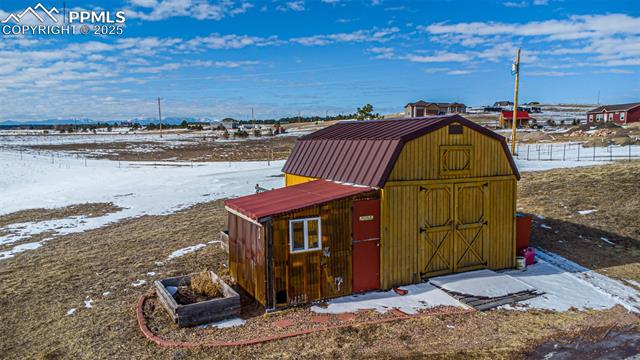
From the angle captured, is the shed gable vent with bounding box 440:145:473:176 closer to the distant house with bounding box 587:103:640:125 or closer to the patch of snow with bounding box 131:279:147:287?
the patch of snow with bounding box 131:279:147:287

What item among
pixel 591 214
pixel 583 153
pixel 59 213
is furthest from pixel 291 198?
pixel 583 153

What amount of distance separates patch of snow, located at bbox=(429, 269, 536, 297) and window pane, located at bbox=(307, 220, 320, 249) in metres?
3.63

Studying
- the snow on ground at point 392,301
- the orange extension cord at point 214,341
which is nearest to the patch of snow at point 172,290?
the orange extension cord at point 214,341

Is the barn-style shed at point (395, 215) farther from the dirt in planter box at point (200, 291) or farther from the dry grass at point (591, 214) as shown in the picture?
the dry grass at point (591, 214)

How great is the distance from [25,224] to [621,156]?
37.4 meters

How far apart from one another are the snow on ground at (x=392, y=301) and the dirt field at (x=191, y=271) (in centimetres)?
79

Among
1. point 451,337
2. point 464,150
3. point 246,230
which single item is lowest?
point 451,337

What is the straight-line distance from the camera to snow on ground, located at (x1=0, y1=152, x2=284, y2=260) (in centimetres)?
2183

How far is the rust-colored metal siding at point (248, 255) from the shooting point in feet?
36.6

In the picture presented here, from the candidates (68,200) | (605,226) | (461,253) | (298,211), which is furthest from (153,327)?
(68,200)

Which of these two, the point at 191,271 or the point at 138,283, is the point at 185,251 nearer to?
the point at 191,271

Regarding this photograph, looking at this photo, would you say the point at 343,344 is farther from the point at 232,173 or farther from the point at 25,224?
the point at 232,173

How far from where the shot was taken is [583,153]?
121ft

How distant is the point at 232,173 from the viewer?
35125 mm
